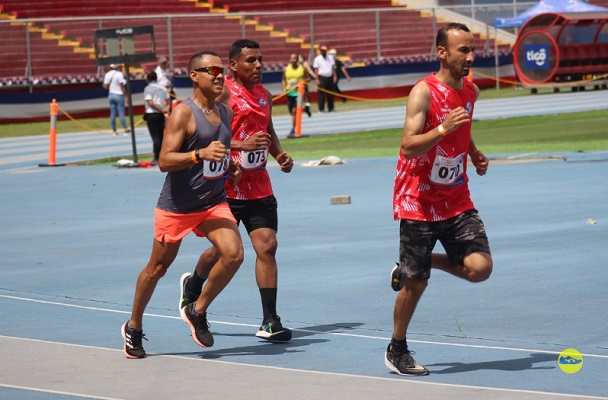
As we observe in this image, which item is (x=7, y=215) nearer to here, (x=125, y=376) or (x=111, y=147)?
(x=125, y=376)

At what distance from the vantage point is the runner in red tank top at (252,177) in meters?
8.73

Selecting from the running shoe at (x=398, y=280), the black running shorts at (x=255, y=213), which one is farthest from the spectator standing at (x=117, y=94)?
the running shoe at (x=398, y=280)

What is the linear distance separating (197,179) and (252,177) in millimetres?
870

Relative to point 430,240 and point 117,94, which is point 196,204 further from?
point 117,94

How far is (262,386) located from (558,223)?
7.24m

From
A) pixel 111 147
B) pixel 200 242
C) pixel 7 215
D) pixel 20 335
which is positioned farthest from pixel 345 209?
pixel 111 147

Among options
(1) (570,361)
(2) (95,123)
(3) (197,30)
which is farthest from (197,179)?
(3) (197,30)

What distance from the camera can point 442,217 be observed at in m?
7.38

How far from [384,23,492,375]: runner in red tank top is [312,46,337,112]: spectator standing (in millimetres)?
30932

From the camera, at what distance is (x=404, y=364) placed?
714 cm

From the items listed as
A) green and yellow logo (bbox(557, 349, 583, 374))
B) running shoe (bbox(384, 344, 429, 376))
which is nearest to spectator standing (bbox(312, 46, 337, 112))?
green and yellow logo (bbox(557, 349, 583, 374))

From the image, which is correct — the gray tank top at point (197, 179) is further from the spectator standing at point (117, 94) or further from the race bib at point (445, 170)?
the spectator standing at point (117, 94)

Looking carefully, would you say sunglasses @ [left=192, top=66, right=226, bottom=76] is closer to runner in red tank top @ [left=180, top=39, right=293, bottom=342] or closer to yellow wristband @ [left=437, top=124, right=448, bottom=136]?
runner in red tank top @ [left=180, top=39, right=293, bottom=342]

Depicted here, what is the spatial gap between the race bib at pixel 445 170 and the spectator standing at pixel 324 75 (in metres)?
31.0
